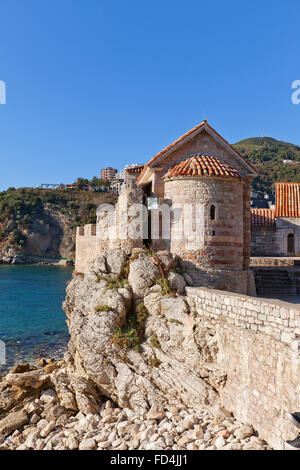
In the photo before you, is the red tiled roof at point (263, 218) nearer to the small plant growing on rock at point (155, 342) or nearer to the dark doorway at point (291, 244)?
the dark doorway at point (291, 244)

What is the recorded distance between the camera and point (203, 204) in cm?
1109

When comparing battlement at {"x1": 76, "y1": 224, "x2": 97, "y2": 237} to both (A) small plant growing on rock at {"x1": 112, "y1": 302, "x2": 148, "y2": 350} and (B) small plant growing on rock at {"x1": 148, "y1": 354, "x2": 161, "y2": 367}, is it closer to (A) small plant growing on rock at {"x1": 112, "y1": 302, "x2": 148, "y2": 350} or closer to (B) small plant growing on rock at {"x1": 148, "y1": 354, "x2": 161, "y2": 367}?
(A) small plant growing on rock at {"x1": 112, "y1": 302, "x2": 148, "y2": 350}

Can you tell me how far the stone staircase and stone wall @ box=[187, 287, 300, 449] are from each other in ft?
22.0

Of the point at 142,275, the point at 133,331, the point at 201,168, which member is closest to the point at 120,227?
the point at 142,275

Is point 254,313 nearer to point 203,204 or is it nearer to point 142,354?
point 142,354

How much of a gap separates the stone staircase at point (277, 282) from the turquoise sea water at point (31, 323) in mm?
10120

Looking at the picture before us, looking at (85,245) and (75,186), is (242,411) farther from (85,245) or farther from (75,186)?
(75,186)

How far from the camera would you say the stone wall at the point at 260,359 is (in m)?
6.23

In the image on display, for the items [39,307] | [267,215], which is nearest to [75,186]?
[39,307]

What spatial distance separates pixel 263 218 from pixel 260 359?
16.9m

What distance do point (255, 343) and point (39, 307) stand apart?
78.8ft

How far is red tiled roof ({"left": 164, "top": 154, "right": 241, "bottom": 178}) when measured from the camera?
11.0 m

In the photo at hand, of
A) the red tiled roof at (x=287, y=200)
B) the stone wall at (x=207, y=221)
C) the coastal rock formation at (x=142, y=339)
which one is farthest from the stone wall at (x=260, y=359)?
the red tiled roof at (x=287, y=200)

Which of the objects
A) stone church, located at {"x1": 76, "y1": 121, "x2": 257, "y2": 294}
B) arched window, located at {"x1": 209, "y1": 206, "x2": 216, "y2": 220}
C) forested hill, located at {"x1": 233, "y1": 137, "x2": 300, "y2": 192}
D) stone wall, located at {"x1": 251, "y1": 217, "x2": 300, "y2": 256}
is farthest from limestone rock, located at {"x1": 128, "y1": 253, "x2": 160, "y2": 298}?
forested hill, located at {"x1": 233, "y1": 137, "x2": 300, "y2": 192}
